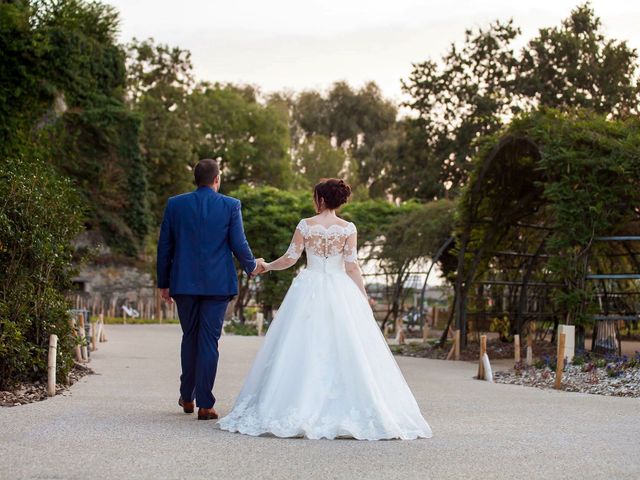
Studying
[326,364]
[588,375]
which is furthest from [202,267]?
[588,375]

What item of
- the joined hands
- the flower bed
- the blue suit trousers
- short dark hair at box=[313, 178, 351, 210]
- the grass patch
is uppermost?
short dark hair at box=[313, 178, 351, 210]

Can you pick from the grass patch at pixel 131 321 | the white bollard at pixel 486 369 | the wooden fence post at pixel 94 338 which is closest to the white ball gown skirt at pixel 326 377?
the white bollard at pixel 486 369

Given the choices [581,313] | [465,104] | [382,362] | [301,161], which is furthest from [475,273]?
[301,161]

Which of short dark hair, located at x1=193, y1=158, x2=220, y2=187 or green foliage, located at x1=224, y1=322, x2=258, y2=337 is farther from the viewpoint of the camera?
green foliage, located at x1=224, y1=322, x2=258, y2=337

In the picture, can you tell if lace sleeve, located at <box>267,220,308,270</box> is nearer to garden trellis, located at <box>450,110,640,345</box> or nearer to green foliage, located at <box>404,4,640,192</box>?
garden trellis, located at <box>450,110,640,345</box>

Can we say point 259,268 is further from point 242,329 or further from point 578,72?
point 578,72

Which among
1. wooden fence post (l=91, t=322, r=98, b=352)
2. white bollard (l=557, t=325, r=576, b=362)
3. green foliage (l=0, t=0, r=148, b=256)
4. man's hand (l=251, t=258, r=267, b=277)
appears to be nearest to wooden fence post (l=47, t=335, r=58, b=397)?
man's hand (l=251, t=258, r=267, b=277)

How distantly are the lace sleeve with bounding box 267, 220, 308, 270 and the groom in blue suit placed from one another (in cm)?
23

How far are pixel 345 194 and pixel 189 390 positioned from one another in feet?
6.12

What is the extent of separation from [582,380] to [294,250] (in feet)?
17.7

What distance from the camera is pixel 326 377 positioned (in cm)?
704

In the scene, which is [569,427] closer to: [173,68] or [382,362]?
[382,362]

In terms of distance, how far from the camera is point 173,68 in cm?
4562

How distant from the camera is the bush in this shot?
9.00 metres
